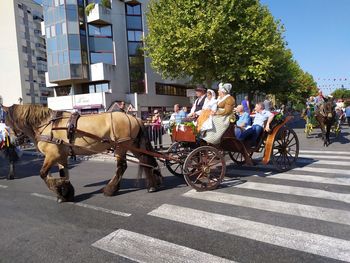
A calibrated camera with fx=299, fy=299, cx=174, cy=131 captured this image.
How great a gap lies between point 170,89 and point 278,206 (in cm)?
3676

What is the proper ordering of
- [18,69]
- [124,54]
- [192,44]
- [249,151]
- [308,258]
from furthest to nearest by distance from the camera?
1. [18,69]
2. [124,54]
3. [192,44]
4. [249,151]
5. [308,258]

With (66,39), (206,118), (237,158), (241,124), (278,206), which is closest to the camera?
(278,206)

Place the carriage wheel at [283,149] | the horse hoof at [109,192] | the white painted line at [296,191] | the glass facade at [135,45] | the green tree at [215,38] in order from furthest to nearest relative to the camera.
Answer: the glass facade at [135,45] → the green tree at [215,38] → the carriage wheel at [283,149] → the horse hoof at [109,192] → the white painted line at [296,191]

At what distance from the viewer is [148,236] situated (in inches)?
144

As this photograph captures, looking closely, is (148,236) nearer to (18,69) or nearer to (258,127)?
(258,127)

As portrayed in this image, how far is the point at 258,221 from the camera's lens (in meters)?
3.99

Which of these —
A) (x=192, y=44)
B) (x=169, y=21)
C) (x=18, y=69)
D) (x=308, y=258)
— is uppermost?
(x=18, y=69)

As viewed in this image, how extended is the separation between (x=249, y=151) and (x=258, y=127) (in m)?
0.57

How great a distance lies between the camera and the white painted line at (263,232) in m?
3.18

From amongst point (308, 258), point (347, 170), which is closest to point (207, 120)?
point (308, 258)

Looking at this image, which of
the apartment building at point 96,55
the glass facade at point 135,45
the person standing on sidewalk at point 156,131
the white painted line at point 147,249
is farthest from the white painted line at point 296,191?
the glass facade at point 135,45

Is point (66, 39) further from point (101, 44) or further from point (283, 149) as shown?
point (283, 149)

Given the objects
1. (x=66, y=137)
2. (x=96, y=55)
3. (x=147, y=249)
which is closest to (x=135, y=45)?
(x=96, y=55)

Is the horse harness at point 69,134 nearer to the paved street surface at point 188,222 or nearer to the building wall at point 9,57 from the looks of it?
the paved street surface at point 188,222
